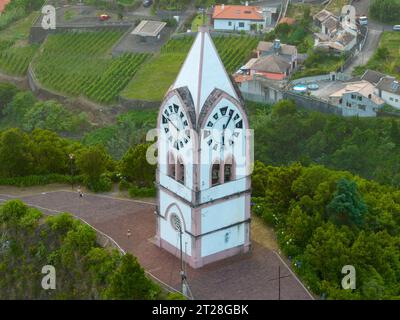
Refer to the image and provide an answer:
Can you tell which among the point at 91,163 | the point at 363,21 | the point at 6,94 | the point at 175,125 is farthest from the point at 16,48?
the point at 175,125

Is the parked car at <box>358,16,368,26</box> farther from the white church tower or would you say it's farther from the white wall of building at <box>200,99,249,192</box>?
the white wall of building at <box>200,99,249,192</box>

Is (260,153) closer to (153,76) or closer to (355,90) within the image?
(355,90)

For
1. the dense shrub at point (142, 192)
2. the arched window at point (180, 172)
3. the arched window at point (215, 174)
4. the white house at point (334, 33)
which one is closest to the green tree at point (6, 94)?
the white house at point (334, 33)

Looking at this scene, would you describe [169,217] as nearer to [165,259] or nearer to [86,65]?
[165,259]

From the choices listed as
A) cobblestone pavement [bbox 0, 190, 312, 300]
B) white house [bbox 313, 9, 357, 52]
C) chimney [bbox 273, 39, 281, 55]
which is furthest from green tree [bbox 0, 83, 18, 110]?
cobblestone pavement [bbox 0, 190, 312, 300]

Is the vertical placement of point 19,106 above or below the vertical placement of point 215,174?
below
